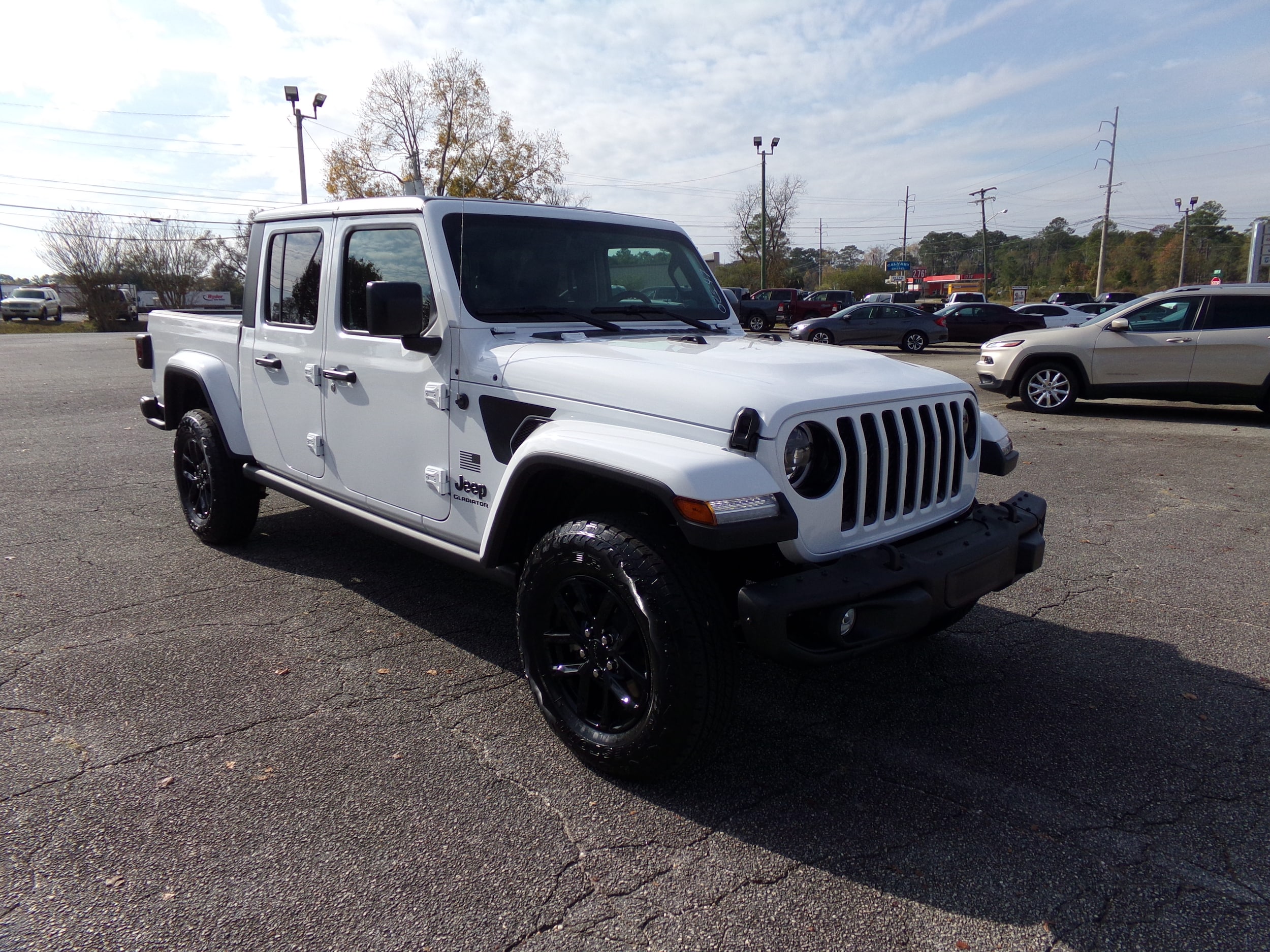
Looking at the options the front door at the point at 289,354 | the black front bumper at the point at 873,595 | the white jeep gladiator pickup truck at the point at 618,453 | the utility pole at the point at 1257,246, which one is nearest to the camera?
the black front bumper at the point at 873,595

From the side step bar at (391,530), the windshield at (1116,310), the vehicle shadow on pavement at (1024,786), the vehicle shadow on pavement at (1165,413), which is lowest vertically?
the vehicle shadow on pavement at (1024,786)

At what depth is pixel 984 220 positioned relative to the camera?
237ft

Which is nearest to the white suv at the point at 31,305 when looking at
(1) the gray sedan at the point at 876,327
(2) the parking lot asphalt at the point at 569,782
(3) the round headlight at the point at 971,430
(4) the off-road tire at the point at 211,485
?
(1) the gray sedan at the point at 876,327

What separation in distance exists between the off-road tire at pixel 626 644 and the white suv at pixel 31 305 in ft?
167

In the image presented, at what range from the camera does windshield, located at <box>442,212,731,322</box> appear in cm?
368

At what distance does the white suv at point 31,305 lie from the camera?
43.3m

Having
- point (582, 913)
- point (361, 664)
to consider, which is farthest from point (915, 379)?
point (361, 664)

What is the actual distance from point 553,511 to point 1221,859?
95.5 inches

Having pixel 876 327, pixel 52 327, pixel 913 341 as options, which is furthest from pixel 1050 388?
pixel 52 327

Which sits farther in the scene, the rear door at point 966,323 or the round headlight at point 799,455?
the rear door at point 966,323

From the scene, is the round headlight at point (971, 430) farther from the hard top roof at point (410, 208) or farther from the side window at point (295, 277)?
the side window at point (295, 277)

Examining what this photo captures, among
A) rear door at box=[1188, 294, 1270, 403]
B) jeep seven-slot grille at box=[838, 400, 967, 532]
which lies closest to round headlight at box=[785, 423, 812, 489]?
jeep seven-slot grille at box=[838, 400, 967, 532]

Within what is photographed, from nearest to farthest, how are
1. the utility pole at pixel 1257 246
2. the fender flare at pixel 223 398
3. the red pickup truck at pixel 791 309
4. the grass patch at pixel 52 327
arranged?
1. the fender flare at pixel 223 398
2. the utility pole at pixel 1257 246
3. the red pickup truck at pixel 791 309
4. the grass patch at pixel 52 327

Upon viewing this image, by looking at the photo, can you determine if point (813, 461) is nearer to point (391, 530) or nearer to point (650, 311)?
point (650, 311)
